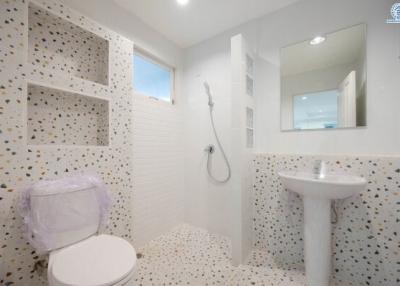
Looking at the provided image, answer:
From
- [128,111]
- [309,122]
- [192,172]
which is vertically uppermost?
[128,111]

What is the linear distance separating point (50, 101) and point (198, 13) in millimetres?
1603

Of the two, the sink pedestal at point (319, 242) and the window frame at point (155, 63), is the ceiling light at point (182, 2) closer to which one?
the window frame at point (155, 63)

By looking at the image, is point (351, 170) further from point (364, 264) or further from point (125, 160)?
point (125, 160)

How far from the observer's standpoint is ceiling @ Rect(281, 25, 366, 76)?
56.5 inches

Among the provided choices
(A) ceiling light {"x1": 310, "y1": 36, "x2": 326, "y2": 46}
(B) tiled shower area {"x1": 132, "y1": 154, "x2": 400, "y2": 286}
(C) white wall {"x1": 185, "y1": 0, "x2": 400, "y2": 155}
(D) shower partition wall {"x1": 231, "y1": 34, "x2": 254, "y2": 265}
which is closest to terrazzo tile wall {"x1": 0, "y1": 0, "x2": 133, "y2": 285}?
(B) tiled shower area {"x1": 132, "y1": 154, "x2": 400, "y2": 286}

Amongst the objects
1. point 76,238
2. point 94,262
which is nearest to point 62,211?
point 76,238

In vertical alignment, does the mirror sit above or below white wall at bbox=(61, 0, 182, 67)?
below

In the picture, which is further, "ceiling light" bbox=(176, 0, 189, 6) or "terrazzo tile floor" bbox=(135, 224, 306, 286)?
"ceiling light" bbox=(176, 0, 189, 6)

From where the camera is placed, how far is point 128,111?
165 cm

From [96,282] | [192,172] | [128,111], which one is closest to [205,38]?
[128,111]

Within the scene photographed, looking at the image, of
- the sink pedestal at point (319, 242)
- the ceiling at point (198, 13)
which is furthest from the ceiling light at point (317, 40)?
the sink pedestal at point (319, 242)

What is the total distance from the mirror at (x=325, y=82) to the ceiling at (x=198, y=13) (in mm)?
518

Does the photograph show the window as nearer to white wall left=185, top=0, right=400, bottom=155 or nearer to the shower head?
the shower head

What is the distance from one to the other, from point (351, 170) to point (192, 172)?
1.67 metres
